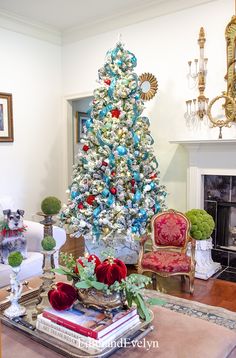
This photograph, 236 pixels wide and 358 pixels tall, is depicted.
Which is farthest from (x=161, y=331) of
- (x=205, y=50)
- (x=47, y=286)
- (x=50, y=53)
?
(x=50, y=53)

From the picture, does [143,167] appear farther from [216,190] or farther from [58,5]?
[58,5]

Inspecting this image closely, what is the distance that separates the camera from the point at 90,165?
3664 millimetres

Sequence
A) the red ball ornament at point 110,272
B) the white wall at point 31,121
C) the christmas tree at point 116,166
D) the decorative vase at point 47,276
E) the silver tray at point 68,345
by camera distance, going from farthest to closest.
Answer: the white wall at point 31,121
the christmas tree at point 116,166
the decorative vase at point 47,276
the red ball ornament at point 110,272
the silver tray at point 68,345

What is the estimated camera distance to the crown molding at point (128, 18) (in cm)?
406

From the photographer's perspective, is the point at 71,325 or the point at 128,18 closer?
the point at 71,325

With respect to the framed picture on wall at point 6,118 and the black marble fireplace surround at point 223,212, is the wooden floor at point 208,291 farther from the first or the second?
the framed picture on wall at point 6,118

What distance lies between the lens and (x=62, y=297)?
5.06 ft

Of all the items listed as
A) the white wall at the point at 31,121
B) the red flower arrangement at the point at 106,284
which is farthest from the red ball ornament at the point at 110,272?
the white wall at the point at 31,121

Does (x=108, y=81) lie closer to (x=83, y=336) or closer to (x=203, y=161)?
(x=203, y=161)

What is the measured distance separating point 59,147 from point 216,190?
2.70 metres

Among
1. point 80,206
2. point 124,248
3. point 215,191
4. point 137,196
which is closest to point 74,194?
point 80,206

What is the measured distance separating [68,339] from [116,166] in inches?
90.9

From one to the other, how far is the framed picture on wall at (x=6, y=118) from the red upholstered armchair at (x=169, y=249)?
8.27 feet

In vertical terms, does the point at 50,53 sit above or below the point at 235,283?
above
